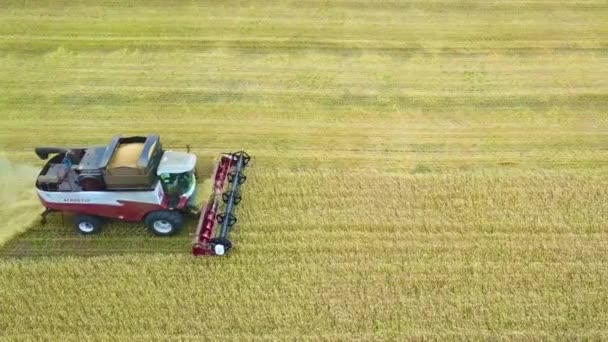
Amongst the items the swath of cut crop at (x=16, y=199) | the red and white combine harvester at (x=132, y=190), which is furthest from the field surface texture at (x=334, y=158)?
the red and white combine harvester at (x=132, y=190)

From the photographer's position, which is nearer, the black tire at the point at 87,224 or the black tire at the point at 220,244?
the black tire at the point at 220,244

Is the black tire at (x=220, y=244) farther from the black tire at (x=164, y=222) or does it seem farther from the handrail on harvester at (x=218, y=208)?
the black tire at (x=164, y=222)

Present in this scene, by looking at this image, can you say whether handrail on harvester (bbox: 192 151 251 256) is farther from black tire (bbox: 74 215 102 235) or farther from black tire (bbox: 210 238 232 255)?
black tire (bbox: 74 215 102 235)

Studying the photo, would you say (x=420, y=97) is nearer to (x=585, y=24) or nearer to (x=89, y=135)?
(x=585, y=24)

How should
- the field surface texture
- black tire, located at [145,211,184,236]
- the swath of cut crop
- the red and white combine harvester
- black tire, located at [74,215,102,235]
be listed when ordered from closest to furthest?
the field surface texture
the red and white combine harvester
black tire, located at [145,211,184,236]
black tire, located at [74,215,102,235]
the swath of cut crop

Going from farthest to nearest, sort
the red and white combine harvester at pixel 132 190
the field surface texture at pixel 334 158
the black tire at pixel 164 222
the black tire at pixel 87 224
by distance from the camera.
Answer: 1. the black tire at pixel 87 224
2. the black tire at pixel 164 222
3. the red and white combine harvester at pixel 132 190
4. the field surface texture at pixel 334 158

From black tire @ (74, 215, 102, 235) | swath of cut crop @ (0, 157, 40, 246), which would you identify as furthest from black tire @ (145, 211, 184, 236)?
swath of cut crop @ (0, 157, 40, 246)

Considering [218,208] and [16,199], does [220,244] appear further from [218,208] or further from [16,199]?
[16,199]

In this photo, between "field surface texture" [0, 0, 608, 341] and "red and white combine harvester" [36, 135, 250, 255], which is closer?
"field surface texture" [0, 0, 608, 341]
